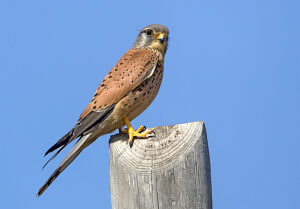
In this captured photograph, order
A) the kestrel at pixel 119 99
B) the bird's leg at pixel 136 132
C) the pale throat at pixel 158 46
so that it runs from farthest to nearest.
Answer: the pale throat at pixel 158 46 → the kestrel at pixel 119 99 → the bird's leg at pixel 136 132

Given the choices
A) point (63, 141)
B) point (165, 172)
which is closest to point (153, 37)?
point (63, 141)

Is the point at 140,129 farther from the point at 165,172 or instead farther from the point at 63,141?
the point at 165,172

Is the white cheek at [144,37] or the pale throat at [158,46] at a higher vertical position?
the white cheek at [144,37]

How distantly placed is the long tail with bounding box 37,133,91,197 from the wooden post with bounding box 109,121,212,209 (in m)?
0.90

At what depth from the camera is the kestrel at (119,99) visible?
4.57 metres

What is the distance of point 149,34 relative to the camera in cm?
592

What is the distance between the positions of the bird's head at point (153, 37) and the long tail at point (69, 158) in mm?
1749

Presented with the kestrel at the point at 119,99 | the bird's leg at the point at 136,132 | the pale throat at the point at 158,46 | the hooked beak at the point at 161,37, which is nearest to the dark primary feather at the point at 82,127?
the kestrel at the point at 119,99

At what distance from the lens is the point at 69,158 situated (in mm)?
4320

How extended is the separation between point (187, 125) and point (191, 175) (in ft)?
1.38

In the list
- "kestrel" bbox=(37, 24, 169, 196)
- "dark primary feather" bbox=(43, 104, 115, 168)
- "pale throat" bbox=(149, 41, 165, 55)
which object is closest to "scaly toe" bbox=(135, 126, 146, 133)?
"kestrel" bbox=(37, 24, 169, 196)

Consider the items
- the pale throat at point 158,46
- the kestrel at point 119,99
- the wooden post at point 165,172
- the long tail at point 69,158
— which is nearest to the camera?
the wooden post at point 165,172

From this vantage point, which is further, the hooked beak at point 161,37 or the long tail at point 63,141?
the hooked beak at point 161,37

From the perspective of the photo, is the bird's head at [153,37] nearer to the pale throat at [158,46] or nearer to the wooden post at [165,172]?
the pale throat at [158,46]
